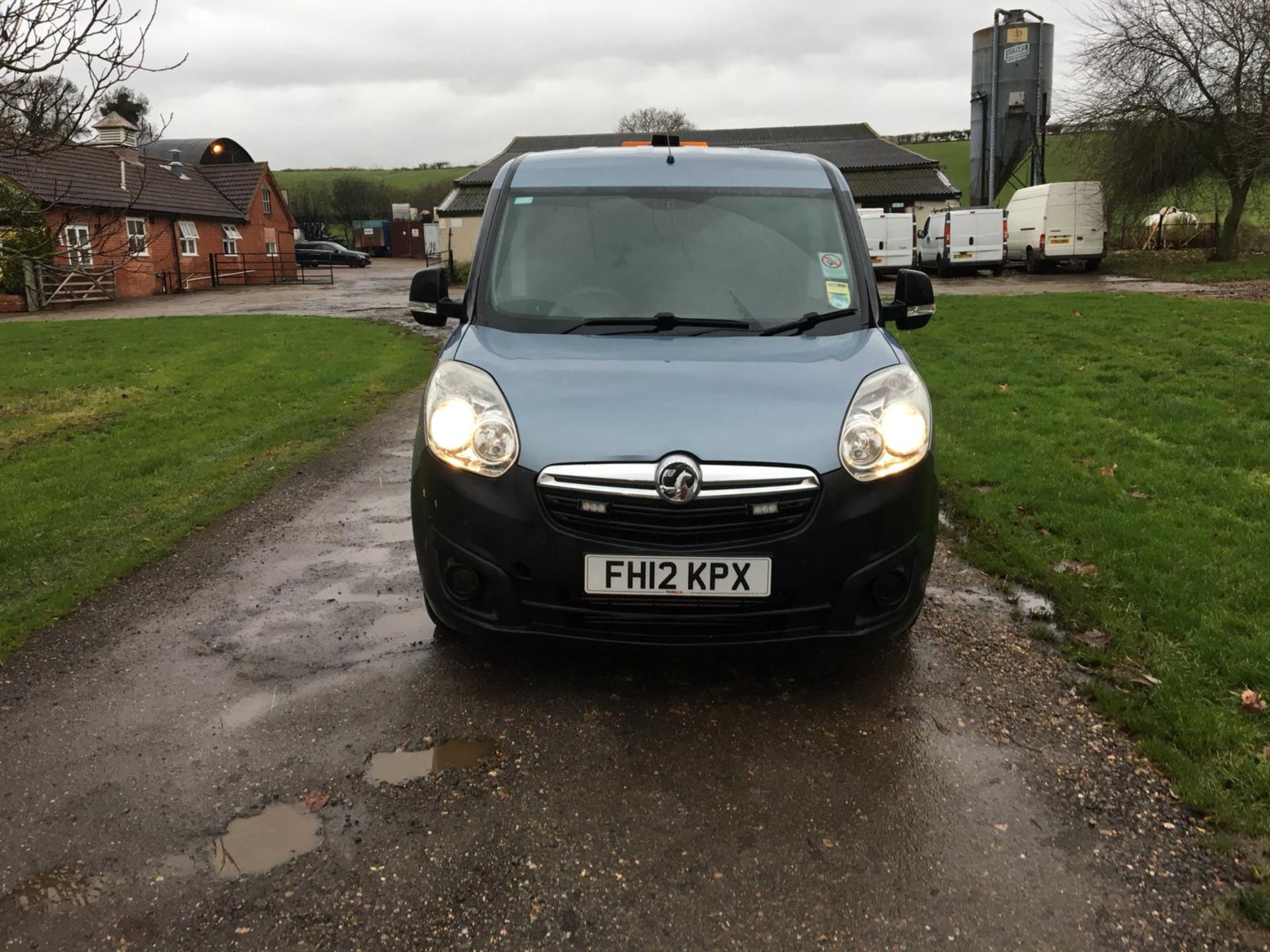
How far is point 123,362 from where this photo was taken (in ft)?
50.1

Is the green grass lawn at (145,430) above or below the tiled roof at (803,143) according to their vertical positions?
below

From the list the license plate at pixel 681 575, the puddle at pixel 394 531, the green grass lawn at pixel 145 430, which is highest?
the license plate at pixel 681 575

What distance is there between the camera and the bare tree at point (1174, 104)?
27531 mm

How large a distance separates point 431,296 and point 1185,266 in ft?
98.7

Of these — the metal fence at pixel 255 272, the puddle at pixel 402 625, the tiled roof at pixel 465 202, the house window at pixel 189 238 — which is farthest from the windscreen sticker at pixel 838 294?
the house window at pixel 189 238

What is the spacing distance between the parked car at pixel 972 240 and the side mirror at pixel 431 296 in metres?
27.1

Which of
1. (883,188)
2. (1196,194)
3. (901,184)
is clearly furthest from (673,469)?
(901,184)

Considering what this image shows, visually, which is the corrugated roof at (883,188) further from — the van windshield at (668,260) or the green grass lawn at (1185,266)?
the van windshield at (668,260)

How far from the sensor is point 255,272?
44500 millimetres

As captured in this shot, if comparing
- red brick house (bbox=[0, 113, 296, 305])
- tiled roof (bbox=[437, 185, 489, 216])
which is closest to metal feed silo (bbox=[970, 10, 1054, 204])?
tiled roof (bbox=[437, 185, 489, 216])

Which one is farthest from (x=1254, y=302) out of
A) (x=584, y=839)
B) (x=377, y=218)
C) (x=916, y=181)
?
(x=377, y=218)

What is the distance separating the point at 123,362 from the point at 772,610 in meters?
14.9

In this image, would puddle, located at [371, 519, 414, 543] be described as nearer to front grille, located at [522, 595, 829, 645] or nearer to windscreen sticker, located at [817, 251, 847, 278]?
front grille, located at [522, 595, 829, 645]

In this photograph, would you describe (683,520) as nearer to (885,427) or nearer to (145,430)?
(885,427)
